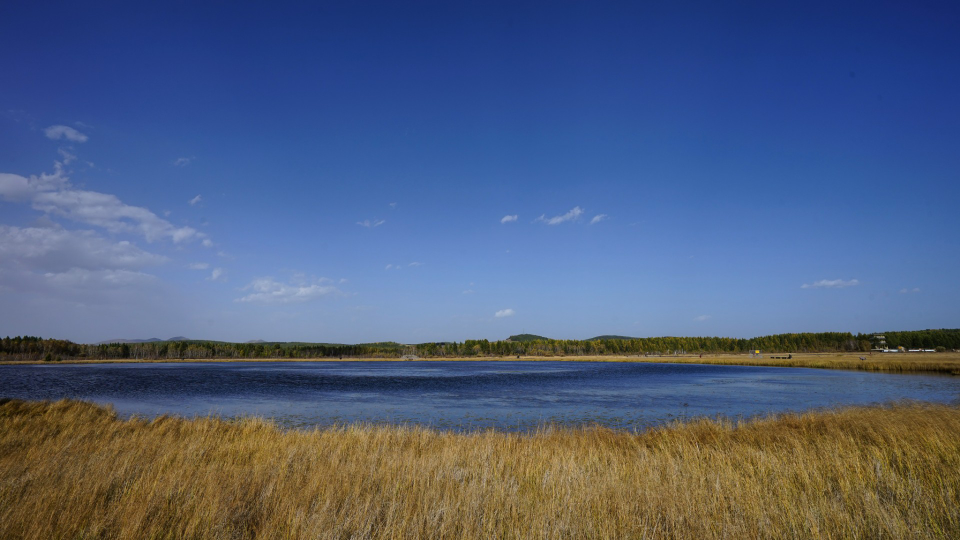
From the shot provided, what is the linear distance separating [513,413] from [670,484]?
59.2 feet

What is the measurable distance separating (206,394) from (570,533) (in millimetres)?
40228

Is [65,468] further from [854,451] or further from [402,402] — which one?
[402,402]

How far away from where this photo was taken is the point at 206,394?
1468 inches

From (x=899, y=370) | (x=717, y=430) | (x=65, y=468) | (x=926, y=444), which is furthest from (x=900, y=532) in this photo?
(x=899, y=370)

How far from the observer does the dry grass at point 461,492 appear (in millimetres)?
5391

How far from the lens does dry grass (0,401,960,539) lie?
5.39m

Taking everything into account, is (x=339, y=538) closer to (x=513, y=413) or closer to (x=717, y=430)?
(x=717, y=430)

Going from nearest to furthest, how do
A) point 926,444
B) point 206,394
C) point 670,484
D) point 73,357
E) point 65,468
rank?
point 670,484, point 65,468, point 926,444, point 206,394, point 73,357

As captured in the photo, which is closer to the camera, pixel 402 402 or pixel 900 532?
pixel 900 532

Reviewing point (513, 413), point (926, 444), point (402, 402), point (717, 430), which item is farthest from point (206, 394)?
point (926, 444)

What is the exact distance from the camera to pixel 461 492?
22.7 feet

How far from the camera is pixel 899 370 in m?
58.4

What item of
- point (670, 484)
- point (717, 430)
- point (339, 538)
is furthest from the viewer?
point (717, 430)

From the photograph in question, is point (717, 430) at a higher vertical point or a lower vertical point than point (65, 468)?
lower
